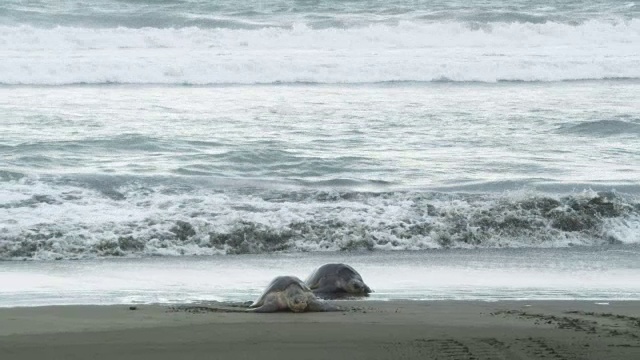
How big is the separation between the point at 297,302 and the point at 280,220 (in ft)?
11.0

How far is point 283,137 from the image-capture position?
1516cm

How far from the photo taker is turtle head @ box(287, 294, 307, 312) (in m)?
6.70

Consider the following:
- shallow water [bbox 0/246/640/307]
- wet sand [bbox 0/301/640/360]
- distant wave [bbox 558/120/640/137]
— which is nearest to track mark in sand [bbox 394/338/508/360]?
wet sand [bbox 0/301/640/360]

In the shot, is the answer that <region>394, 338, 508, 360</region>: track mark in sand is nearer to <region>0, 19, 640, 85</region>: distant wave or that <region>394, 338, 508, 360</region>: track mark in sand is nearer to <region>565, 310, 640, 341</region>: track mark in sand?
<region>565, 310, 640, 341</region>: track mark in sand

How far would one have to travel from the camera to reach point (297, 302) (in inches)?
265

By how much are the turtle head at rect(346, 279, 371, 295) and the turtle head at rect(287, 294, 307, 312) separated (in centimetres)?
79

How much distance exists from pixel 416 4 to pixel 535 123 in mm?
20422

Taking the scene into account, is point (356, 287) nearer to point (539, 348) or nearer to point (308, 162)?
point (539, 348)

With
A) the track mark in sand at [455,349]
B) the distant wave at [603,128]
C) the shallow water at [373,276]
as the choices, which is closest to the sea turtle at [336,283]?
the shallow water at [373,276]

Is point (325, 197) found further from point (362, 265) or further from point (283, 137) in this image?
point (283, 137)

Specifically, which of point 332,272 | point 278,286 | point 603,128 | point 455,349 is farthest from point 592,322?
point 603,128

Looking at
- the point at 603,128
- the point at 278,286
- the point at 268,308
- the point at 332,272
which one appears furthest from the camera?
the point at 603,128

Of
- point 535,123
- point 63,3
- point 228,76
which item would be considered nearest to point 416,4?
point 63,3

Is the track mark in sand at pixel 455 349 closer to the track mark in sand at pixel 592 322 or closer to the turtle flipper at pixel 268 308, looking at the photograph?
the track mark in sand at pixel 592 322
